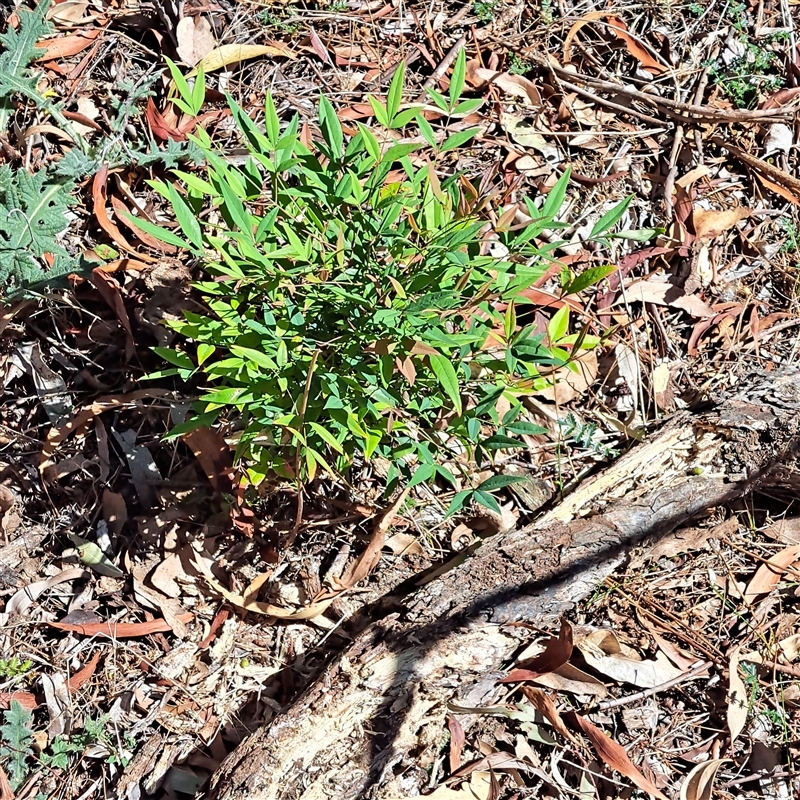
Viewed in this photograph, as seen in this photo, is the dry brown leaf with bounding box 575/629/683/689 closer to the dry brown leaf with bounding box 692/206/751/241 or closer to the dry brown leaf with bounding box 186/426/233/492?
the dry brown leaf with bounding box 186/426/233/492

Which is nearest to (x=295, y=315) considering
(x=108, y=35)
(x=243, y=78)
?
(x=243, y=78)

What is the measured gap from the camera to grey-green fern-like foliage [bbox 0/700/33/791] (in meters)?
2.25

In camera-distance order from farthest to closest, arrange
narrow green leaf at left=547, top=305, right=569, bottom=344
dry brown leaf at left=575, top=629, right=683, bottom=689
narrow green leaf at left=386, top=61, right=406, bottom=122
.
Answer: dry brown leaf at left=575, top=629, right=683, bottom=689
narrow green leaf at left=547, top=305, right=569, bottom=344
narrow green leaf at left=386, top=61, right=406, bottom=122

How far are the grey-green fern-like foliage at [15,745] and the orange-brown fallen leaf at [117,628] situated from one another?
25cm

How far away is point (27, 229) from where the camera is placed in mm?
2154

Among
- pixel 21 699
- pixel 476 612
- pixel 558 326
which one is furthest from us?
pixel 21 699

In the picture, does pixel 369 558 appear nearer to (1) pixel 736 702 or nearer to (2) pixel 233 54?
(1) pixel 736 702

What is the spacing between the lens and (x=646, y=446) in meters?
2.40

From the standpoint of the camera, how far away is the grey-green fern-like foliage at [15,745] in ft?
7.39

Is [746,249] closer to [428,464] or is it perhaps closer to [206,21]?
[428,464]

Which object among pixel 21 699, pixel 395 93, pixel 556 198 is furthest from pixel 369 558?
pixel 395 93

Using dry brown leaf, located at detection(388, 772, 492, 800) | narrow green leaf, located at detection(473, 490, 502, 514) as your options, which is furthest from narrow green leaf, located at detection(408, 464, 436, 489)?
dry brown leaf, located at detection(388, 772, 492, 800)

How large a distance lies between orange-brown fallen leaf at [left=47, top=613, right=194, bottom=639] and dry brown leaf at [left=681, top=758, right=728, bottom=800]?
5.39ft

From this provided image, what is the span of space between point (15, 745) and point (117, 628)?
424 mm
